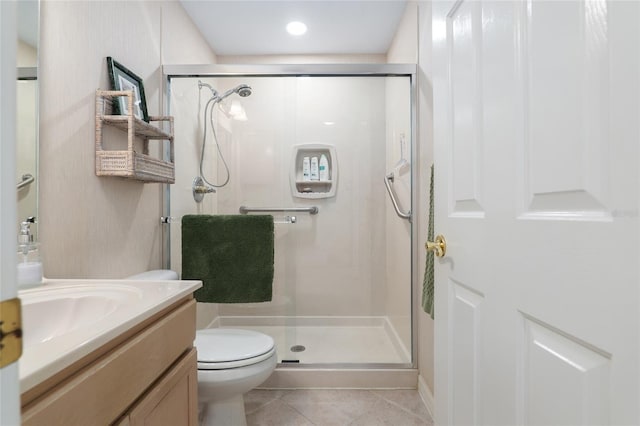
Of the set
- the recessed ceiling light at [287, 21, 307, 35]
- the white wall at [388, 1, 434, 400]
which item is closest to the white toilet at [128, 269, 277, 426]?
the white wall at [388, 1, 434, 400]

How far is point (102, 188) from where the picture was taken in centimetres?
143

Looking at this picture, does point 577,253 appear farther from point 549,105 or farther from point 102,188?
point 102,188

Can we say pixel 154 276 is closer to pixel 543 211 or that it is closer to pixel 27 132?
pixel 27 132

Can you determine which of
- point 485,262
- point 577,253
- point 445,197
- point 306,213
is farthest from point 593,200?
point 306,213

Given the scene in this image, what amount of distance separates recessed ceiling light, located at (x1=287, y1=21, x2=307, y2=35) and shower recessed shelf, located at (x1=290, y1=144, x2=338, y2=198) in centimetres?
87

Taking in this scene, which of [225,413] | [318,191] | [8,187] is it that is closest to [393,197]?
[318,191]

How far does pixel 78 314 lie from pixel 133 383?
0.33 meters

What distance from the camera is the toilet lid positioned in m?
1.39

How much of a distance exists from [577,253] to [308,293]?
199 cm

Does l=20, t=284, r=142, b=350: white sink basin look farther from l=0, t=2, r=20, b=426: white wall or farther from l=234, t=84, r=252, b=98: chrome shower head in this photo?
l=234, t=84, r=252, b=98: chrome shower head

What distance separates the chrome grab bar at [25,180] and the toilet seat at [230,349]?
2.81ft

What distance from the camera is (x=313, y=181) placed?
7.86 ft

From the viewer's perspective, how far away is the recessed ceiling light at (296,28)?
2402 mm

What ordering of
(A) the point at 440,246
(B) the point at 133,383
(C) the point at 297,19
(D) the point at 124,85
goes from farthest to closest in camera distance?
(C) the point at 297,19
(D) the point at 124,85
(A) the point at 440,246
(B) the point at 133,383
